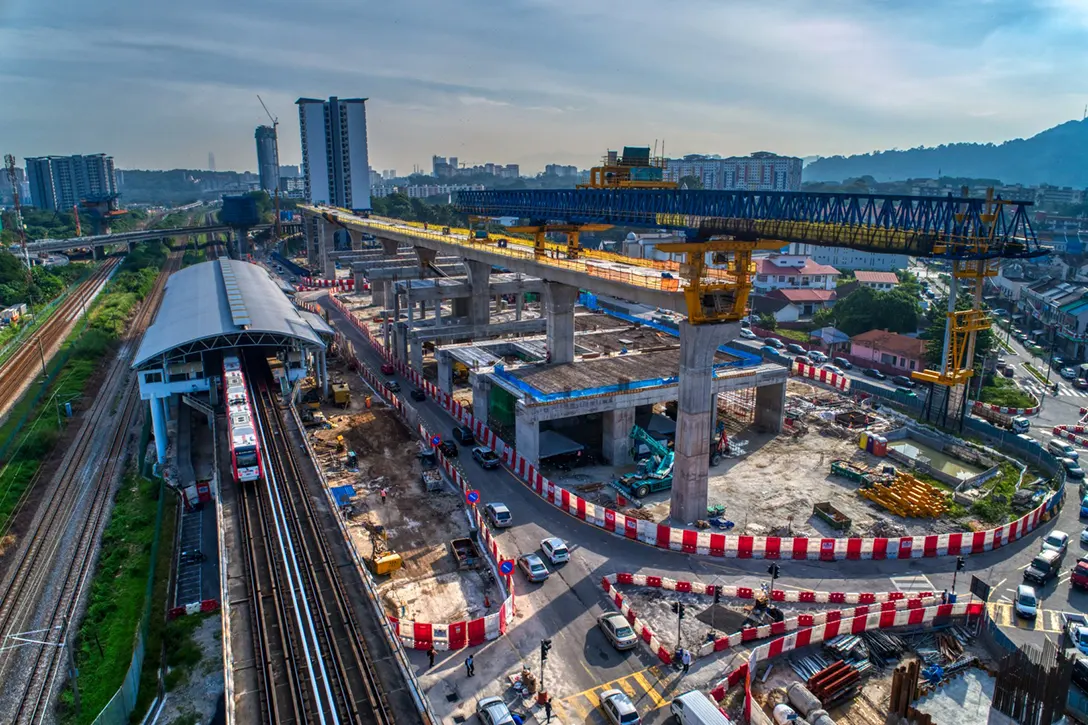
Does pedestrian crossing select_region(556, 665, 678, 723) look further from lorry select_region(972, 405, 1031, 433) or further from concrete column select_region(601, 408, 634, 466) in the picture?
lorry select_region(972, 405, 1031, 433)

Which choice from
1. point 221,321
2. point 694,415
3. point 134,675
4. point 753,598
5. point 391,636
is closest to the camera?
point 391,636

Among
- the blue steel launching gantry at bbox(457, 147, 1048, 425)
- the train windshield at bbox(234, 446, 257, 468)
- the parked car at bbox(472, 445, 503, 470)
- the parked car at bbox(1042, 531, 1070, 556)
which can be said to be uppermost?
the blue steel launching gantry at bbox(457, 147, 1048, 425)

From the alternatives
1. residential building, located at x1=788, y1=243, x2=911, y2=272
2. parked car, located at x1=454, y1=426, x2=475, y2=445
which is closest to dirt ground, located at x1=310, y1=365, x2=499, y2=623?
parked car, located at x1=454, y1=426, x2=475, y2=445

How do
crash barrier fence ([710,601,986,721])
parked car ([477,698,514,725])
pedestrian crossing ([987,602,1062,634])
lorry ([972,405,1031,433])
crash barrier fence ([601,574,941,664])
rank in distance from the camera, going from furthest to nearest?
1. lorry ([972,405,1031,433])
2. pedestrian crossing ([987,602,1062,634])
3. crash barrier fence ([601,574,941,664])
4. crash barrier fence ([710,601,986,721])
5. parked car ([477,698,514,725])

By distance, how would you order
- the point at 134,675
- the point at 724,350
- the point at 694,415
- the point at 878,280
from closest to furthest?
the point at 134,675 → the point at 694,415 → the point at 724,350 → the point at 878,280

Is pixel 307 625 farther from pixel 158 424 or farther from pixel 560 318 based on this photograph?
pixel 560 318

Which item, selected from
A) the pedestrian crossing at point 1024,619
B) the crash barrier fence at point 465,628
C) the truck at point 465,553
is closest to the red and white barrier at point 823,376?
the pedestrian crossing at point 1024,619

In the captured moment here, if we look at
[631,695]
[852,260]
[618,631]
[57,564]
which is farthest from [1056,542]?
[852,260]

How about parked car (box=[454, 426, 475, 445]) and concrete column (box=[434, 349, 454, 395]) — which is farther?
concrete column (box=[434, 349, 454, 395])
